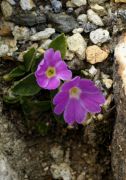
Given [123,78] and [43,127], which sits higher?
[123,78]

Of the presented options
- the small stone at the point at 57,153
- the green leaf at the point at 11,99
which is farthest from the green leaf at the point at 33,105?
the small stone at the point at 57,153

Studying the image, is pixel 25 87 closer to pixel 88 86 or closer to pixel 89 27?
pixel 88 86

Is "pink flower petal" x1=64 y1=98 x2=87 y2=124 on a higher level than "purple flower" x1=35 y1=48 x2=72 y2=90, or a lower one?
lower

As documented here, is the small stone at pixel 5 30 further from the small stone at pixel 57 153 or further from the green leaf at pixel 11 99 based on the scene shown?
the small stone at pixel 57 153

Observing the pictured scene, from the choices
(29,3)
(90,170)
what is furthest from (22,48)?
(90,170)

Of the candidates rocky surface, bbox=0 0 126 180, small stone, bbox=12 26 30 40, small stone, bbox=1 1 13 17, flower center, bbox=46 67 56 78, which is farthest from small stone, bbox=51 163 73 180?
small stone, bbox=1 1 13 17

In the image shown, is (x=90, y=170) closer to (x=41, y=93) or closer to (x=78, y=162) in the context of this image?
(x=78, y=162)

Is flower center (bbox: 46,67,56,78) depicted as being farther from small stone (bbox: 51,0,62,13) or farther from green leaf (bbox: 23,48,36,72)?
small stone (bbox: 51,0,62,13)
